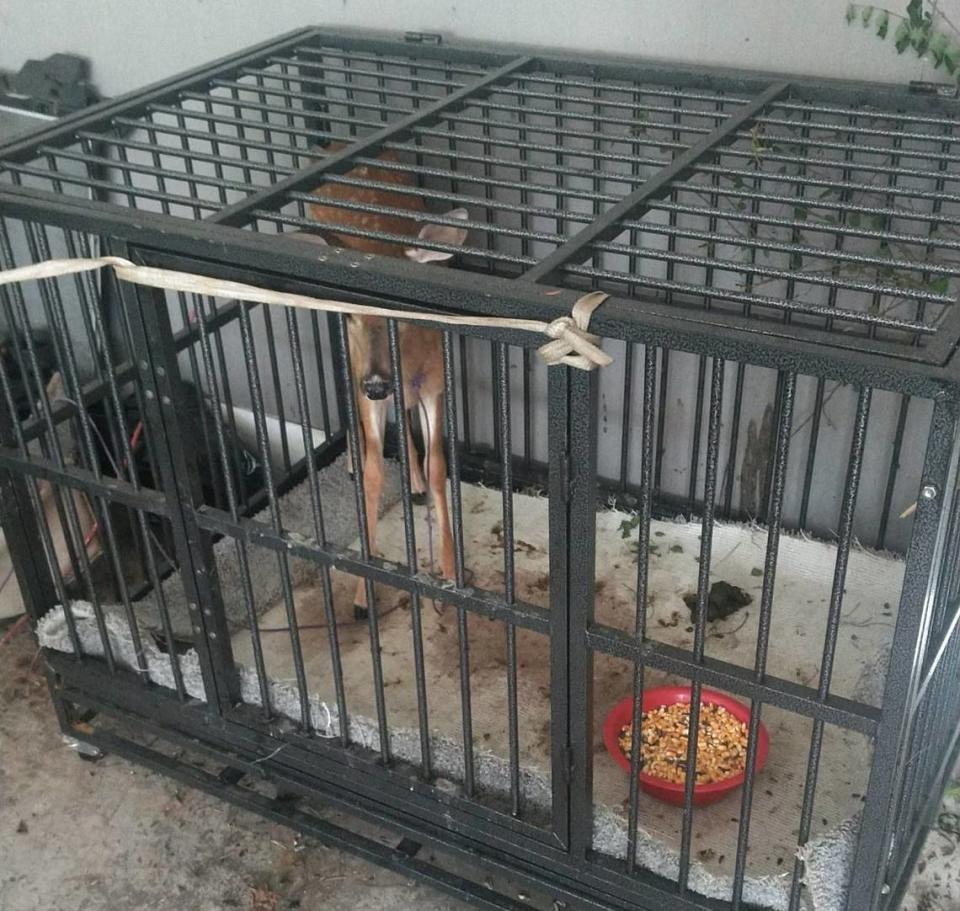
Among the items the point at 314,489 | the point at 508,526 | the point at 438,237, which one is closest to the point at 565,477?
the point at 508,526

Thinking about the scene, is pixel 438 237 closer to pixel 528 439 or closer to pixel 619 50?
pixel 619 50

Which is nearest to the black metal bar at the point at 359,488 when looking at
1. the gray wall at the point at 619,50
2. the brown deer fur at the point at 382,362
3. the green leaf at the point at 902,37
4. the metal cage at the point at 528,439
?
the metal cage at the point at 528,439

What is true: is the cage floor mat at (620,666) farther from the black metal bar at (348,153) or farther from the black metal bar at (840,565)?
the black metal bar at (348,153)

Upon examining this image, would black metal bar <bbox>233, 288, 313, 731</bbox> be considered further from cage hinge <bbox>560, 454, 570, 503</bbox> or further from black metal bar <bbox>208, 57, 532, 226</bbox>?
cage hinge <bbox>560, 454, 570, 503</bbox>

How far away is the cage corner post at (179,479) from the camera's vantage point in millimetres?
1457

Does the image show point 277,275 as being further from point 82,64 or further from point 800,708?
point 82,64

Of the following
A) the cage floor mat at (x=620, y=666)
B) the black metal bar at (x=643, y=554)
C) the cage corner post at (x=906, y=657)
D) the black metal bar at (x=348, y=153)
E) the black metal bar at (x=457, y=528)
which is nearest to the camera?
the cage corner post at (x=906, y=657)

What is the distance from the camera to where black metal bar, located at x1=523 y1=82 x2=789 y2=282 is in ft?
4.14

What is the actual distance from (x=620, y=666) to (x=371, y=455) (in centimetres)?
54

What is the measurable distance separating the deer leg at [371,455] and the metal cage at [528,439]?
78 mm

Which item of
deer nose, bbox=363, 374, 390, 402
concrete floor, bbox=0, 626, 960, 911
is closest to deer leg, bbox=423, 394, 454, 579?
deer nose, bbox=363, 374, 390, 402

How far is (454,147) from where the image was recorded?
1788 millimetres

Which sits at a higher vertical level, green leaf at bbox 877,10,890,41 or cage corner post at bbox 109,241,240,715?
green leaf at bbox 877,10,890,41

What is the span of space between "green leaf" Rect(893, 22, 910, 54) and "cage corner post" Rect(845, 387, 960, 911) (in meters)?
0.82
